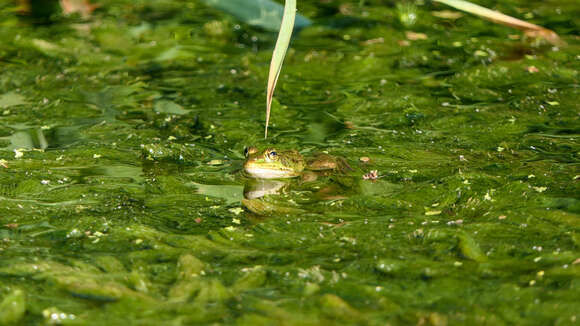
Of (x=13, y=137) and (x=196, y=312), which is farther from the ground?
(x=196, y=312)

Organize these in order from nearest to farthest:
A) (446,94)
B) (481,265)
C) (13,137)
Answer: (481,265)
(13,137)
(446,94)

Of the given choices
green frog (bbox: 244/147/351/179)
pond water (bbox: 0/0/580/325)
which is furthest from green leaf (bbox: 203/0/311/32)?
green frog (bbox: 244/147/351/179)

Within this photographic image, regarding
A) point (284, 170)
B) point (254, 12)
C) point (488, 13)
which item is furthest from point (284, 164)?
point (254, 12)

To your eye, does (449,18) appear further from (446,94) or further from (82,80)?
(82,80)

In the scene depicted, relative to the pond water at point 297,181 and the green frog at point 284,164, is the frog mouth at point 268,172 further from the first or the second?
the pond water at point 297,181

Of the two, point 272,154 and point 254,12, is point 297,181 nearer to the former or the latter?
point 272,154

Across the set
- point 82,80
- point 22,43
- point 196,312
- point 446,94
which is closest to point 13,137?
point 82,80

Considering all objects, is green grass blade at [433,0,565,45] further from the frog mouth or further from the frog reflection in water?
the frog mouth
